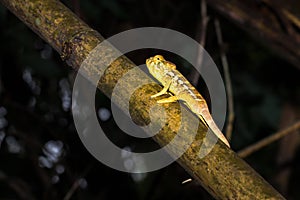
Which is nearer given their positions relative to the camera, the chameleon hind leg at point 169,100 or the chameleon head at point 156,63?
the chameleon hind leg at point 169,100

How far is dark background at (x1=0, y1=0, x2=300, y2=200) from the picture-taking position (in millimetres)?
2797

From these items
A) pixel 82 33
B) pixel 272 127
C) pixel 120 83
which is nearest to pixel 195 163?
pixel 120 83

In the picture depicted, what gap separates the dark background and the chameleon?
4.92 feet

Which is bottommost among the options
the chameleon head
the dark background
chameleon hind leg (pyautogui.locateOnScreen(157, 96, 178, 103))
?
the dark background

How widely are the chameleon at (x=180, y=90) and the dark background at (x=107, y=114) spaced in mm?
1499

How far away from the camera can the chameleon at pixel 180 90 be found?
1.00 m

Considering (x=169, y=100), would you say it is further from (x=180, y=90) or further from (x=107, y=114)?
(x=107, y=114)

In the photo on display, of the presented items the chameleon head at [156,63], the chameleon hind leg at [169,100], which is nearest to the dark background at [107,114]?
the chameleon head at [156,63]

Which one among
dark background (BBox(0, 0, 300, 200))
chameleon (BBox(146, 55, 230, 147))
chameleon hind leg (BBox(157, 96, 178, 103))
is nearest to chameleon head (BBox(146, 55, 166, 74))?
chameleon (BBox(146, 55, 230, 147))

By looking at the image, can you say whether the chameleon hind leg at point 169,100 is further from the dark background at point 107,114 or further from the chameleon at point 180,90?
the dark background at point 107,114

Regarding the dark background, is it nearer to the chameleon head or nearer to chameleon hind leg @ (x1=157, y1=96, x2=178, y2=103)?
the chameleon head

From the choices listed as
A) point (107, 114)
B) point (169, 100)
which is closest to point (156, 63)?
point (169, 100)

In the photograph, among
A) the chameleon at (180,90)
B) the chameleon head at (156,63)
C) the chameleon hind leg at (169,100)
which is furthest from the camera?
the chameleon head at (156,63)

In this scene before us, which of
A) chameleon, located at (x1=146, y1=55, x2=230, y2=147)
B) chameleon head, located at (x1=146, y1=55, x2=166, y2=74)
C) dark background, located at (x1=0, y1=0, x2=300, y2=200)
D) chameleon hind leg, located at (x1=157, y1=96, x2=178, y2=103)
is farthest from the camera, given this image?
dark background, located at (x1=0, y1=0, x2=300, y2=200)
